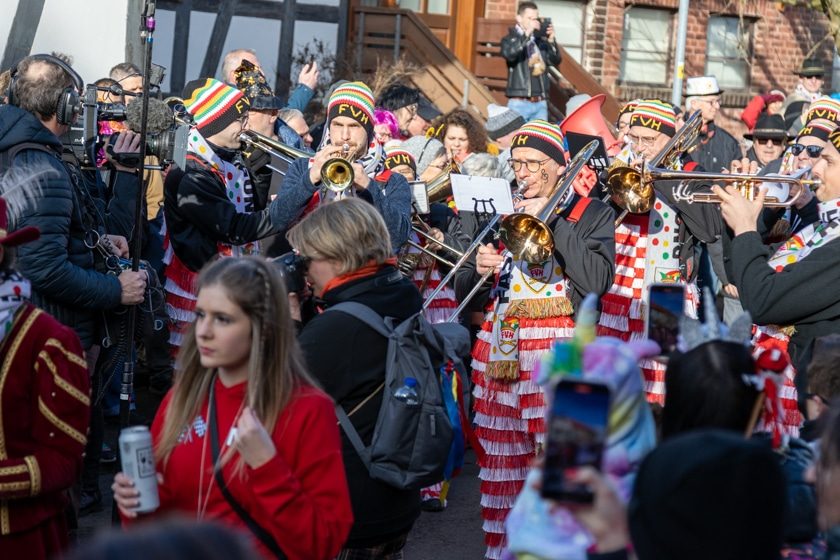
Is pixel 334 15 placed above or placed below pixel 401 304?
above

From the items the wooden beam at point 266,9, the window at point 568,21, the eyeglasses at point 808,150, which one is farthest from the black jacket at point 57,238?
the window at point 568,21

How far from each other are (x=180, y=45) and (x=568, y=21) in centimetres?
675

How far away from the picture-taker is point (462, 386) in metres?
4.37

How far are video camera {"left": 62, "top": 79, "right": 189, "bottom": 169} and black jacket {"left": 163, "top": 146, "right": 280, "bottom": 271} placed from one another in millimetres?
175

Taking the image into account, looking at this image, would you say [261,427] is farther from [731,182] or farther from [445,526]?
[731,182]

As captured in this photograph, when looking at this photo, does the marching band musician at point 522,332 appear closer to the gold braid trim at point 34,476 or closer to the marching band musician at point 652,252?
the marching band musician at point 652,252

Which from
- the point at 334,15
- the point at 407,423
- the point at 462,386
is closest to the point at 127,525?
the point at 407,423

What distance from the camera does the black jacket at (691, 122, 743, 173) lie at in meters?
11.0

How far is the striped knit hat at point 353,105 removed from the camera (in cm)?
624

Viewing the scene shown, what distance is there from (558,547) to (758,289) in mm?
2639

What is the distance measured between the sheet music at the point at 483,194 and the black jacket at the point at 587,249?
17.4 inches

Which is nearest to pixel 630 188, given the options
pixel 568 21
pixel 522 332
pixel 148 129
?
pixel 522 332

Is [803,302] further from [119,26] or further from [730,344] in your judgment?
[119,26]

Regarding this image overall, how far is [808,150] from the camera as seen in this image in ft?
20.0
